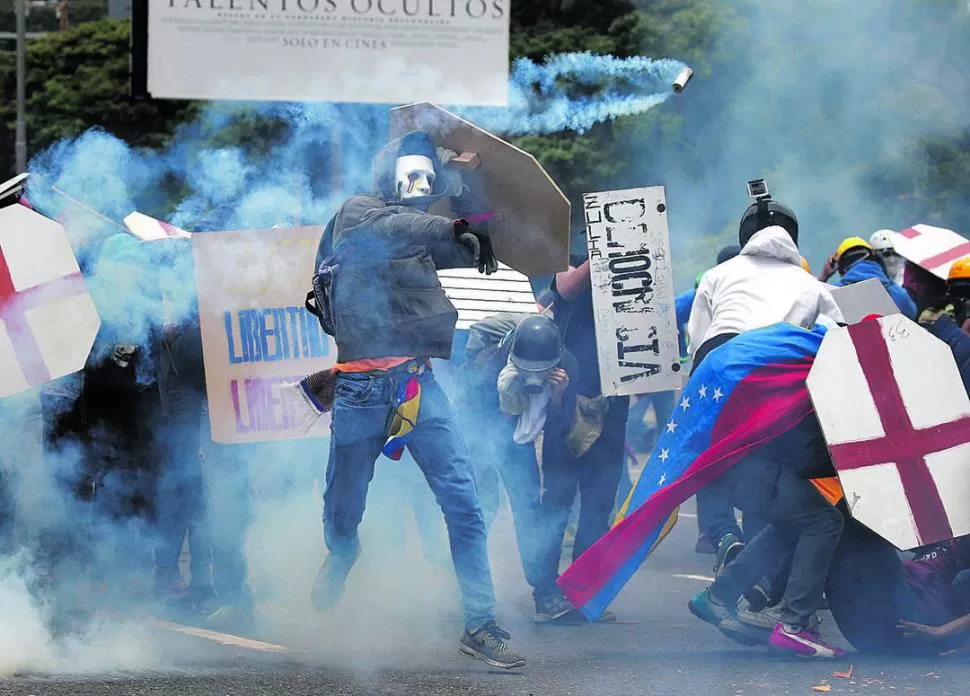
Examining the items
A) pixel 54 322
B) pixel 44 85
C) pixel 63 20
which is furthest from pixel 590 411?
pixel 63 20

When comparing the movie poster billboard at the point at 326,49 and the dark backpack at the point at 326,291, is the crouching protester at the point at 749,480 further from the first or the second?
the movie poster billboard at the point at 326,49

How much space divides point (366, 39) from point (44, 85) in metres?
14.1

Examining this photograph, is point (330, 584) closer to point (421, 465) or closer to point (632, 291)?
point (421, 465)

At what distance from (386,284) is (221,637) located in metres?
1.39

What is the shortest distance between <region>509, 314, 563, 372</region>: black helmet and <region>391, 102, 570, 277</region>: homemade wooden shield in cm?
75

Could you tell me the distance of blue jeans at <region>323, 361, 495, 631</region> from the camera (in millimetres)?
4977

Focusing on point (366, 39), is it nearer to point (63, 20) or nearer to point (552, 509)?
point (552, 509)

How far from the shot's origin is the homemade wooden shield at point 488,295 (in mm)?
6926

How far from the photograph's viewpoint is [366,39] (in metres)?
7.86

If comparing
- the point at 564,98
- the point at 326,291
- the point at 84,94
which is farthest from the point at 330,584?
the point at 84,94

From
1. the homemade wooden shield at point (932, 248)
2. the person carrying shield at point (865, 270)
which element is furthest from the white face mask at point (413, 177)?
the person carrying shield at point (865, 270)

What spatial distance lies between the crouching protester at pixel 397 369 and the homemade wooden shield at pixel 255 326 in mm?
995

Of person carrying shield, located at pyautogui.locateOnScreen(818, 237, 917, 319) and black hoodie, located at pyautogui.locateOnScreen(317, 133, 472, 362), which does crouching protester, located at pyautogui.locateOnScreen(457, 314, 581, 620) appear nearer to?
black hoodie, located at pyautogui.locateOnScreen(317, 133, 472, 362)

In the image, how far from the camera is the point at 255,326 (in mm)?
6109
